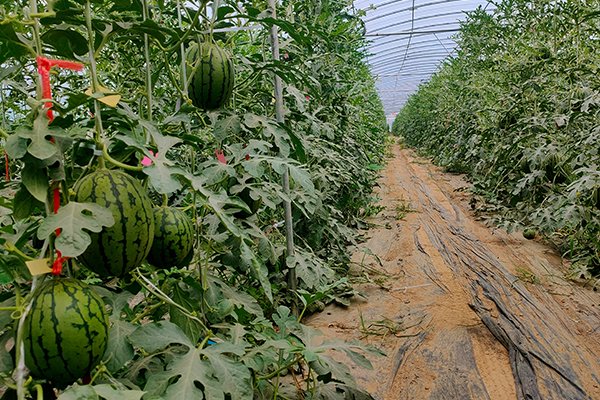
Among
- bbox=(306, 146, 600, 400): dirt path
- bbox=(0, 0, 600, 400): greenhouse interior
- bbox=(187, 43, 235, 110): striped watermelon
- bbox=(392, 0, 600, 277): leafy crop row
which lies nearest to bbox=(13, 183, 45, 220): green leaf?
bbox=(0, 0, 600, 400): greenhouse interior

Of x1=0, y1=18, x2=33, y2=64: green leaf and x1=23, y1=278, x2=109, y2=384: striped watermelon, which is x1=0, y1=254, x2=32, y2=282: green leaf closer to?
x1=23, y1=278, x2=109, y2=384: striped watermelon

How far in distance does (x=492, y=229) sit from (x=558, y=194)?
3.58 ft

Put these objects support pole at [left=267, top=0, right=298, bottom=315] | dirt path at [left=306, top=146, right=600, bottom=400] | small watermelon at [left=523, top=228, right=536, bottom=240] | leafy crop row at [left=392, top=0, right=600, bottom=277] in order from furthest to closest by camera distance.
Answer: small watermelon at [left=523, top=228, right=536, bottom=240] < leafy crop row at [left=392, top=0, right=600, bottom=277] < support pole at [left=267, top=0, right=298, bottom=315] < dirt path at [left=306, top=146, right=600, bottom=400]

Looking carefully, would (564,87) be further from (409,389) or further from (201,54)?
(201,54)

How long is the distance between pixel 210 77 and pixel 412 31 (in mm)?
19464

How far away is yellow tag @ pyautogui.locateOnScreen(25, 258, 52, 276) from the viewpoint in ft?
2.39

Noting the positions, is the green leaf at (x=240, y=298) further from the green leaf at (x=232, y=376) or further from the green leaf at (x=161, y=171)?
the green leaf at (x=161, y=171)

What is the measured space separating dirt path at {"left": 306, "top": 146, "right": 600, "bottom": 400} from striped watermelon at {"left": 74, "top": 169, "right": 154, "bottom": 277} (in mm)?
1667

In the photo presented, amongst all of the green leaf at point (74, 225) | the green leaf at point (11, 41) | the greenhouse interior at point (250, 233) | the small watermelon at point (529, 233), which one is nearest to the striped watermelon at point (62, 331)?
the greenhouse interior at point (250, 233)

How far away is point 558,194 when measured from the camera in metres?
4.05

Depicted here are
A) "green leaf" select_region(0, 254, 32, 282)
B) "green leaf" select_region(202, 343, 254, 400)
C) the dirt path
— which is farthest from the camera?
the dirt path

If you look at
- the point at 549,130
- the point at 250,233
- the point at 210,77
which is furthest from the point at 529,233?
the point at 210,77

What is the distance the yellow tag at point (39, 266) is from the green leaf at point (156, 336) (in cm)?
30

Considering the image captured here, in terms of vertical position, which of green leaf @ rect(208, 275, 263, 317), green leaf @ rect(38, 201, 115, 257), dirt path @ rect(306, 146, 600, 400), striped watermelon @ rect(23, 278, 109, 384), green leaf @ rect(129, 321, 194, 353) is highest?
green leaf @ rect(38, 201, 115, 257)
